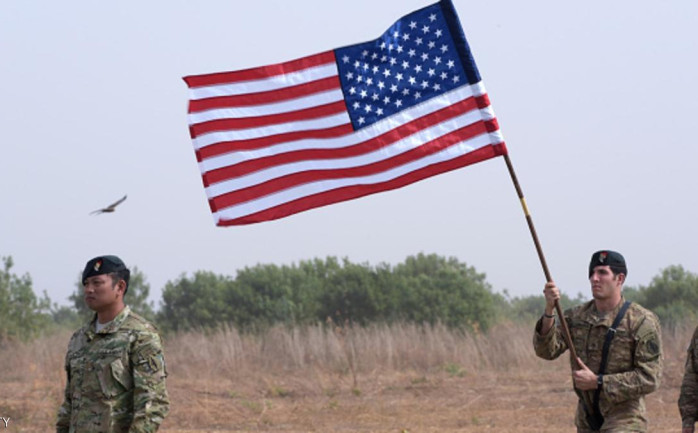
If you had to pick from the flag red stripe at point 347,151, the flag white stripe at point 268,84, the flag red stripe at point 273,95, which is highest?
the flag white stripe at point 268,84

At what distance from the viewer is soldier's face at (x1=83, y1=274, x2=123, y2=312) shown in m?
6.30

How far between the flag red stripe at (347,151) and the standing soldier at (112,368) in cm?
150

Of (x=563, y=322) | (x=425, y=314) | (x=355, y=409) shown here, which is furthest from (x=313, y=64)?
(x=425, y=314)

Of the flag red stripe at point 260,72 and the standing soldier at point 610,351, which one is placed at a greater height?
the flag red stripe at point 260,72

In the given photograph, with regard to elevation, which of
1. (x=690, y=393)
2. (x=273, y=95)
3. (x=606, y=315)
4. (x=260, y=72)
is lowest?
(x=690, y=393)

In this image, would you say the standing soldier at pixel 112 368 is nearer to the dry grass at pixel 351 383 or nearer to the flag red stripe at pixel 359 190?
the flag red stripe at pixel 359 190

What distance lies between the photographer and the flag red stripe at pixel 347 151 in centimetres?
749

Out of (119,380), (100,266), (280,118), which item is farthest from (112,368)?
(280,118)

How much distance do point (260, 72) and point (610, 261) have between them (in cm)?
282

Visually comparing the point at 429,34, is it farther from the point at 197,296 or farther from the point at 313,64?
the point at 197,296

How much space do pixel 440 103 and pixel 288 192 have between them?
1.27m

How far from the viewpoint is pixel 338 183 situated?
7.71 metres

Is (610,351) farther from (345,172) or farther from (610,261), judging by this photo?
(345,172)

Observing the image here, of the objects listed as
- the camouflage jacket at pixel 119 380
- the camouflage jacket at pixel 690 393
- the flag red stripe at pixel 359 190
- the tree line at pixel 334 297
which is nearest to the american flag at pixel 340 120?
the flag red stripe at pixel 359 190
